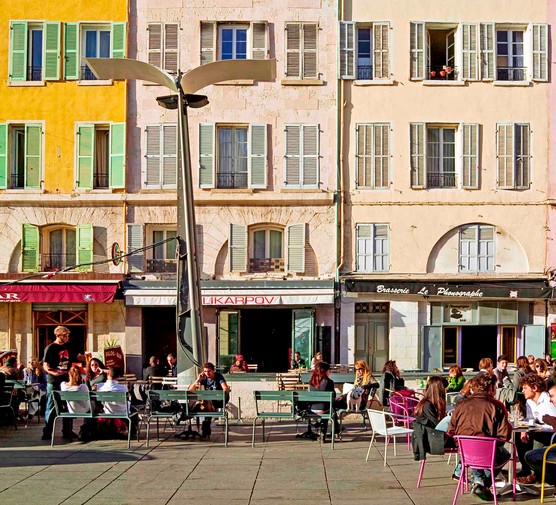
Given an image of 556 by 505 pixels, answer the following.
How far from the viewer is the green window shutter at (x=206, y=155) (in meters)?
28.6

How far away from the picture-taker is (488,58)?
28.9 m

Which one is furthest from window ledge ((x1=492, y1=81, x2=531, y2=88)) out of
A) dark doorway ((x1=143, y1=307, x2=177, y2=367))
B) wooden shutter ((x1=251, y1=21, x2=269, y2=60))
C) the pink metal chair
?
the pink metal chair

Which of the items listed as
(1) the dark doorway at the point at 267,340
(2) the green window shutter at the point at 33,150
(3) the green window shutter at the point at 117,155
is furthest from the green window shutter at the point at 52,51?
(1) the dark doorway at the point at 267,340

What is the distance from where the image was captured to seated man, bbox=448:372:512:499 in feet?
33.5

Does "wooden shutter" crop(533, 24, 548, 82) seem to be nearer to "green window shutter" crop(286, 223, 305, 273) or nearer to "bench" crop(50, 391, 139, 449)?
"green window shutter" crop(286, 223, 305, 273)

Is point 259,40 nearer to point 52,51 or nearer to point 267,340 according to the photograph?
point 52,51

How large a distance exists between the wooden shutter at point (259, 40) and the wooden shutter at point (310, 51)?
112 cm

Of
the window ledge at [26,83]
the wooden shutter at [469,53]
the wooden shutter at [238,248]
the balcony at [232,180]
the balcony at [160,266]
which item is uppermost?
the wooden shutter at [469,53]

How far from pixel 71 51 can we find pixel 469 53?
37.5 feet

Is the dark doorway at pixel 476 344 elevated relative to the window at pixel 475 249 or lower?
lower

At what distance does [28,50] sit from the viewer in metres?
29.3

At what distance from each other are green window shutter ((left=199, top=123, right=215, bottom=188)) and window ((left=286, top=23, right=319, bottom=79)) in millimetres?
2813

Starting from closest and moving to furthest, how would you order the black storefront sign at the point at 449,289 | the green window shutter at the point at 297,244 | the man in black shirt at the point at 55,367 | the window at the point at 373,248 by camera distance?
the man in black shirt at the point at 55,367 → the black storefront sign at the point at 449,289 → the green window shutter at the point at 297,244 → the window at the point at 373,248

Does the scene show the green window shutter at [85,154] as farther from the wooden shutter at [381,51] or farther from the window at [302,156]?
the wooden shutter at [381,51]
